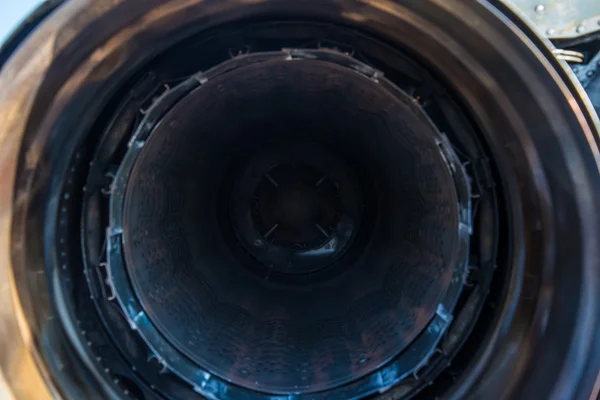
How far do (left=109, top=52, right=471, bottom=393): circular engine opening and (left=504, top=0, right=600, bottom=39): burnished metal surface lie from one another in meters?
0.55

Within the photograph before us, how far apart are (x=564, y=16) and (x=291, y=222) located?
1249 mm

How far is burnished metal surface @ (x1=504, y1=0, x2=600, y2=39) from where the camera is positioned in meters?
1.56

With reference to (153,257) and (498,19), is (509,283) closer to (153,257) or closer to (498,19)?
(498,19)

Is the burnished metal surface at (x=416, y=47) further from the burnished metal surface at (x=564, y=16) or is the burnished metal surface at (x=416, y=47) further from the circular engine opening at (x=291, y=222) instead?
the burnished metal surface at (x=564, y=16)

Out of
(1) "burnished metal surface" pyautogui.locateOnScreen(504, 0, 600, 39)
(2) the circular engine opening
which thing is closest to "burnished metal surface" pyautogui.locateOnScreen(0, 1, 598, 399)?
(2) the circular engine opening

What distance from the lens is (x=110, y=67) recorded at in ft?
3.90

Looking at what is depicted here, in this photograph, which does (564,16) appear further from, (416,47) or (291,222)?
(291,222)

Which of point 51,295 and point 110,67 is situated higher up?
point 110,67

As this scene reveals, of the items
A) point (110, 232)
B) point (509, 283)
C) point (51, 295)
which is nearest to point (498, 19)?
point (509, 283)

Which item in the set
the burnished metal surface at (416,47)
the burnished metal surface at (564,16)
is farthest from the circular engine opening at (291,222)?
the burnished metal surface at (564,16)

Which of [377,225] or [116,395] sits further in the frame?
[377,225]

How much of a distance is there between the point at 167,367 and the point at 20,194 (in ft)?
1.99

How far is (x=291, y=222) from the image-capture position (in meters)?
2.24

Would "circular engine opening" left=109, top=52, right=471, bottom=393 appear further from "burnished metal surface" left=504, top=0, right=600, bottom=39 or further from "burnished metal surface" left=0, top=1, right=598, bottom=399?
"burnished metal surface" left=504, top=0, right=600, bottom=39
